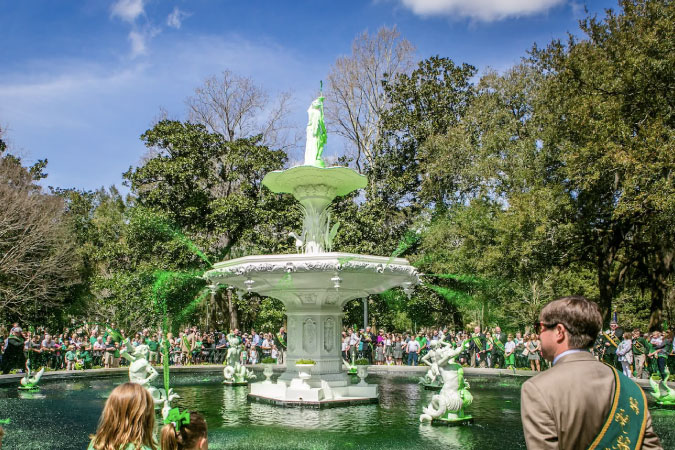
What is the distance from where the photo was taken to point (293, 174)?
12.9m

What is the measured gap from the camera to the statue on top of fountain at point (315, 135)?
13578 mm

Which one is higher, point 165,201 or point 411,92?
point 411,92

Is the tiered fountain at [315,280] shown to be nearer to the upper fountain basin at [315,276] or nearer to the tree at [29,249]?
the upper fountain basin at [315,276]

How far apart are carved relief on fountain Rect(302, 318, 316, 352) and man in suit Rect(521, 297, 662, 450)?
418 inches

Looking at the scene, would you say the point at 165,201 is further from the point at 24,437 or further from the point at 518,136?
the point at 24,437

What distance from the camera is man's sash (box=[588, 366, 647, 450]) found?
7.66 feet

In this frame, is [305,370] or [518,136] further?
[518,136]

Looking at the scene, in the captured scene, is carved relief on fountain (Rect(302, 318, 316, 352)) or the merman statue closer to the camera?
the merman statue

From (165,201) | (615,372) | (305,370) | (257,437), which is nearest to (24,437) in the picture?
(257,437)

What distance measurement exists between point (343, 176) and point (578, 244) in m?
16.8

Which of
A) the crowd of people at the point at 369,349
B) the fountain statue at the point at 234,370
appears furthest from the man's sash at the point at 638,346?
the fountain statue at the point at 234,370

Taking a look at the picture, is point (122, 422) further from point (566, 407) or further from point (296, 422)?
point (296, 422)

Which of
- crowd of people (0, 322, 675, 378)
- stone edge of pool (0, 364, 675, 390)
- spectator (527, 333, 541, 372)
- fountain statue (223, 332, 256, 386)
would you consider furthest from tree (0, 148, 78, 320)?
spectator (527, 333, 541, 372)

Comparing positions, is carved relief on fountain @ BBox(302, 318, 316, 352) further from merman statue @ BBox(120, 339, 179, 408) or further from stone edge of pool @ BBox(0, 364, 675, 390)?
stone edge of pool @ BBox(0, 364, 675, 390)
